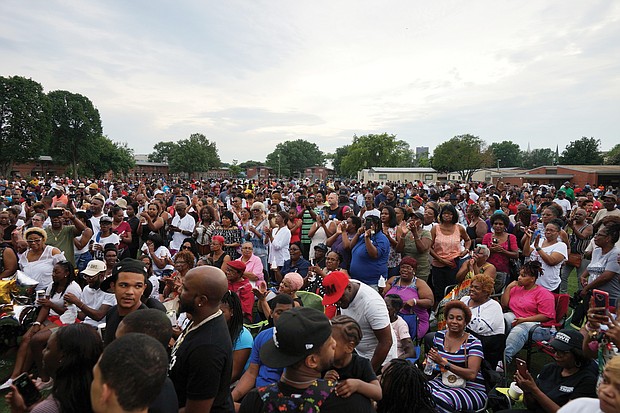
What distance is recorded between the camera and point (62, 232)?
6.06 meters

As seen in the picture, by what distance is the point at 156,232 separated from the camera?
23.7 feet

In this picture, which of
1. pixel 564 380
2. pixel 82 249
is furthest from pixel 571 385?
pixel 82 249

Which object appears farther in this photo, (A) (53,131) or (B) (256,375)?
(A) (53,131)

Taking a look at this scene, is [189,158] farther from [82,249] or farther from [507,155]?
[507,155]

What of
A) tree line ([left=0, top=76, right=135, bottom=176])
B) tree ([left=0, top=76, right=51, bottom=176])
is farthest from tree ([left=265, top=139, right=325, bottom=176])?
tree ([left=0, top=76, right=51, bottom=176])

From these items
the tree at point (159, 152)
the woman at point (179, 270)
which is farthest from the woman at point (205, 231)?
the tree at point (159, 152)

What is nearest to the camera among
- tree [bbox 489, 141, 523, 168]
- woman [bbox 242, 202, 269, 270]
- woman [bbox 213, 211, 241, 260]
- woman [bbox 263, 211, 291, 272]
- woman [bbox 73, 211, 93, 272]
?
woman [bbox 73, 211, 93, 272]

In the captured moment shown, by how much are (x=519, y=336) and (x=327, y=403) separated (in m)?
3.50

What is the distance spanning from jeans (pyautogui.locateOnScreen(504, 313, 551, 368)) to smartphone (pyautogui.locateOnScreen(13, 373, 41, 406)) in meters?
4.41

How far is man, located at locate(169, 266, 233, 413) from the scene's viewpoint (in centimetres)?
196

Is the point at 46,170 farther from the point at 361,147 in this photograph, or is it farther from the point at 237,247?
the point at 237,247

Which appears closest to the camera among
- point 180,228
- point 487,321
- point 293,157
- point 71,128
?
point 487,321

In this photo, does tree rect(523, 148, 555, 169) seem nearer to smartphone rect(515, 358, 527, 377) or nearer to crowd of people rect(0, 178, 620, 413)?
crowd of people rect(0, 178, 620, 413)

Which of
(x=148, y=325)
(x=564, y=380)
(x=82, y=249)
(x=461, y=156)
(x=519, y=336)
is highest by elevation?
(x=461, y=156)
